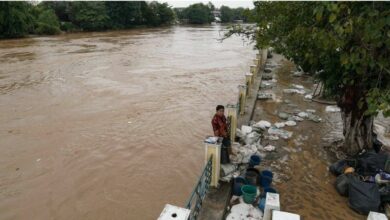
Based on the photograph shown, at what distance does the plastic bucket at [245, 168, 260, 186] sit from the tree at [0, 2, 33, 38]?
116 ft

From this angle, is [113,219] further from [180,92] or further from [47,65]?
[47,65]

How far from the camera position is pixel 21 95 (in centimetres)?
1294

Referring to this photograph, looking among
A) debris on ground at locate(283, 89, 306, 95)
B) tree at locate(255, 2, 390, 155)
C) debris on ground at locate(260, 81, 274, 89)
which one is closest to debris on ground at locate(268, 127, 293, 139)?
tree at locate(255, 2, 390, 155)

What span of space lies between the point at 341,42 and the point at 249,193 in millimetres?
2759

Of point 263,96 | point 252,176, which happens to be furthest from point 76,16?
point 252,176

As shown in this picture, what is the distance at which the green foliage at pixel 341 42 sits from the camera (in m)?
3.34

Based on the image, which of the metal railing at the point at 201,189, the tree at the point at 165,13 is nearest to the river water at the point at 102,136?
the metal railing at the point at 201,189

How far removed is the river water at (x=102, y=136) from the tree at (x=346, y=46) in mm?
3466

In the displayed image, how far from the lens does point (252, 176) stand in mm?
5668

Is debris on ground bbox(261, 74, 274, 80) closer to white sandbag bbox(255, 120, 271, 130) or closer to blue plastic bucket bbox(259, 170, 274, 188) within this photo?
white sandbag bbox(255, 120, 271, 130)

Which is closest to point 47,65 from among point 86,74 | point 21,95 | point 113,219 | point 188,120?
point 86,74

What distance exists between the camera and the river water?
614 centimetres

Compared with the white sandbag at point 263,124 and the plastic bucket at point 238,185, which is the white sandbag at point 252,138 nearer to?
the white sandbag at point 263,124

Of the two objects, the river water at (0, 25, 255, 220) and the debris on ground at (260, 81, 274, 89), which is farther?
the debris on ground at (260, 81, 274, 89)
